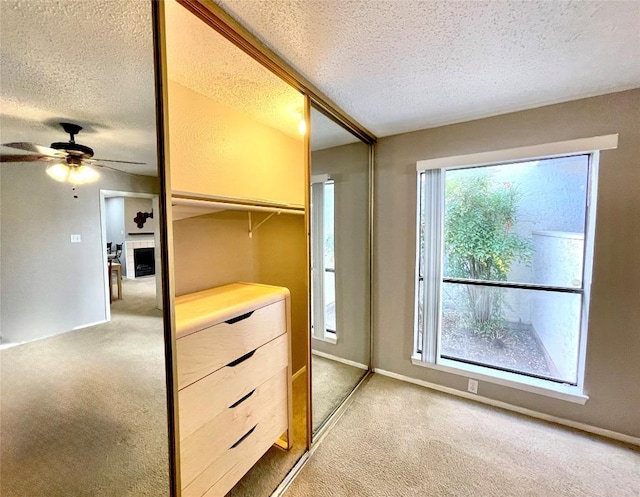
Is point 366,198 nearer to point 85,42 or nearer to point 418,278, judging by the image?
point 418,278

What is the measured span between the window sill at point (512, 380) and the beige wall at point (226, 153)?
6.15ft

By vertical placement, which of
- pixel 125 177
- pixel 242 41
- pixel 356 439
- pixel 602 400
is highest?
pixel 242 41

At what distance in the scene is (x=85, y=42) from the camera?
0.81 metres

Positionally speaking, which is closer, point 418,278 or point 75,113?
point 75,113

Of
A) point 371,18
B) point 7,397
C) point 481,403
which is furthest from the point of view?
point 481,403

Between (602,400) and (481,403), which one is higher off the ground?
(602,400)

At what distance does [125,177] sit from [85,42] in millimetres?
392

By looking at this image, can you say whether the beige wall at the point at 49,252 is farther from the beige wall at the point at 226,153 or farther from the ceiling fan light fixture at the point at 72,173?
the beige wall at the point at 226,153

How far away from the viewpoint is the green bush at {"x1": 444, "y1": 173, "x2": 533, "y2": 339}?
7.02ft

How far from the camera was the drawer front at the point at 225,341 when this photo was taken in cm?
108

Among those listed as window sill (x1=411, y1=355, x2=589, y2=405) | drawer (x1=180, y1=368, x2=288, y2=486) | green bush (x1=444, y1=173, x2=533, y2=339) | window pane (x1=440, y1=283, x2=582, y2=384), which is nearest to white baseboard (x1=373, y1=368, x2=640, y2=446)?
window sill (x1=411, y1=355, x2=589, y2=405)

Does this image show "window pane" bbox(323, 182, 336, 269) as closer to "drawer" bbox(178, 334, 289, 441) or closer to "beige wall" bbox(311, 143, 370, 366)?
"beige wall" bbox(311, 143, 370, 366)

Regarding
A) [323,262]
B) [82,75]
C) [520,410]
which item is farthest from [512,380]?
[82,75]

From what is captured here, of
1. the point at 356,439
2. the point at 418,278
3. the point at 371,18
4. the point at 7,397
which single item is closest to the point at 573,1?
the point at 371,18
